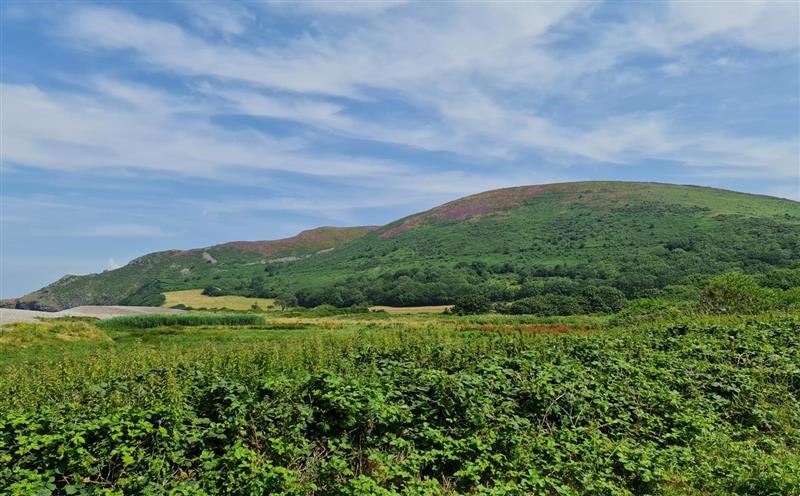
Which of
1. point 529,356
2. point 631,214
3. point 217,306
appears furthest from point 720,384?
point 631,214

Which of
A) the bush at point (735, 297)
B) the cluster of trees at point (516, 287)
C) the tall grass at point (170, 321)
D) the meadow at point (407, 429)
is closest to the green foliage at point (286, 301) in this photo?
the cluster of trees at point (516, 287)

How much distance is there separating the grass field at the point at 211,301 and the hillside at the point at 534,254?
869 cm

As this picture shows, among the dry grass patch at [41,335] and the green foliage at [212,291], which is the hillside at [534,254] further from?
the dry grass patch at [41,335]

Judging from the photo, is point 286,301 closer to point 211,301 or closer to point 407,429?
point 211,301

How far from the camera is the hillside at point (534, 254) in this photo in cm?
10525

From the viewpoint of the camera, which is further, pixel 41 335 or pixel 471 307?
pixel 471 307

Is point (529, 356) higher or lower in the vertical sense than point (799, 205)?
lower

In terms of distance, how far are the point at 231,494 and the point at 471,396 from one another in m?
4.15

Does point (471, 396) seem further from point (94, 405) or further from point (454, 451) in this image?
point (94, 405)

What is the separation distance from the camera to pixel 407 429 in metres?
7.73

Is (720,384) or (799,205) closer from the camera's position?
(720,384)

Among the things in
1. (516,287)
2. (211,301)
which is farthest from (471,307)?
(211,301)

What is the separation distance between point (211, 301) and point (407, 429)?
415 ft

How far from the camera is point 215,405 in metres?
7.70
